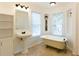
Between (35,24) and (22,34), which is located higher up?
(35,24)

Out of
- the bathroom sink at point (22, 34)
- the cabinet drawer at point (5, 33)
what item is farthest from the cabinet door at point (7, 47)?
the bathroom sink at point (22, 34)

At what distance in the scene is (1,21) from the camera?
2717 millimetres

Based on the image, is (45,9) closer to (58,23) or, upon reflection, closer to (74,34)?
(58,23)

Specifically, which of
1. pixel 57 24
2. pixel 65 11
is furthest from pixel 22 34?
pixel 65 11

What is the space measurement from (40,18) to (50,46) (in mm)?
1219

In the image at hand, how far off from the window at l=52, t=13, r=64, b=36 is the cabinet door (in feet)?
4.26

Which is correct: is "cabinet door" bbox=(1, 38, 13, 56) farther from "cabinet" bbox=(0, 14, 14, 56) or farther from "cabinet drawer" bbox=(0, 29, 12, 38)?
"cabinet drawer" bbox=(0, 29, 12, 38)

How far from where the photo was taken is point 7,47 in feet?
9.21

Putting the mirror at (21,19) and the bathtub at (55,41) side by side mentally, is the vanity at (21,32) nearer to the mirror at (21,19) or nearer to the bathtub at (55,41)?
the mirror at (21,19)

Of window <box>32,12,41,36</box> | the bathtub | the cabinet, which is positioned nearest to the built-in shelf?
the cabinet

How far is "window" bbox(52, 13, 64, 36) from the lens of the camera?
2952mm

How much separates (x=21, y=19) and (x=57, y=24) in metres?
1.14

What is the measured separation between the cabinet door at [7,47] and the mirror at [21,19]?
535mm

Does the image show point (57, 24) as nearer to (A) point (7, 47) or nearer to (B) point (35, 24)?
(B) point (35, 24)
